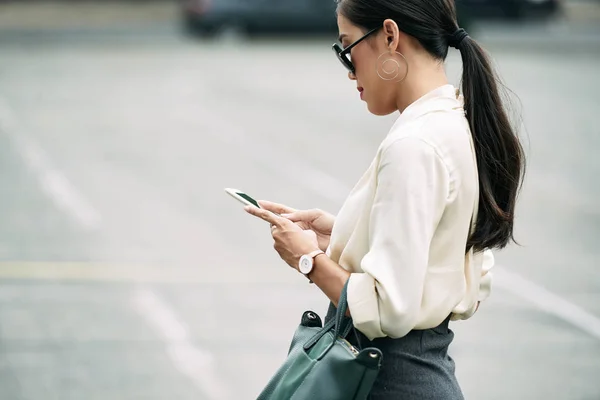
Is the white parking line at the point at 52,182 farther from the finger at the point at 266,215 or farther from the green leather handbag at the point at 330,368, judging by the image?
the green leather handbag at the point at 330,368

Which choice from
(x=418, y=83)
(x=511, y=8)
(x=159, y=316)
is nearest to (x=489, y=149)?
(x=418, y=83)

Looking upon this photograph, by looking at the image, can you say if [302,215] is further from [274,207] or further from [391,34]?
[391,34]

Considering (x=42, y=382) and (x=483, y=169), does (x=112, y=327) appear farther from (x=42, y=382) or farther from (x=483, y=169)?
(x=483, y=169)

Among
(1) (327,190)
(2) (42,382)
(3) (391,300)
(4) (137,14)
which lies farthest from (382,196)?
(4) (137,14)

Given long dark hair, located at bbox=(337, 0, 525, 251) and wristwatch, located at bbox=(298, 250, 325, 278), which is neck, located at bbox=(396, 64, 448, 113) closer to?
long dark hair, located at bbox=(337, 0, 525, 251)

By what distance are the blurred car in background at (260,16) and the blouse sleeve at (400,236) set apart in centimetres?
2417

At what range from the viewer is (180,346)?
6254mm

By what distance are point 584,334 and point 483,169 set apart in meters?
4.38

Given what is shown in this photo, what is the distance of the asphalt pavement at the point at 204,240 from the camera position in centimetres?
597

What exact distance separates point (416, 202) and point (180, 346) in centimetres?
415

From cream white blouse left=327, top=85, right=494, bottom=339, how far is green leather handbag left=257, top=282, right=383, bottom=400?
6cm

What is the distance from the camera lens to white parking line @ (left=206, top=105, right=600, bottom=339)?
22.6ft

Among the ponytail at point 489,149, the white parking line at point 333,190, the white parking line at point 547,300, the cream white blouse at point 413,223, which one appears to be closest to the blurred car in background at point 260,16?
the white parking line at point 333,190

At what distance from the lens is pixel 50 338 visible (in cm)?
637
